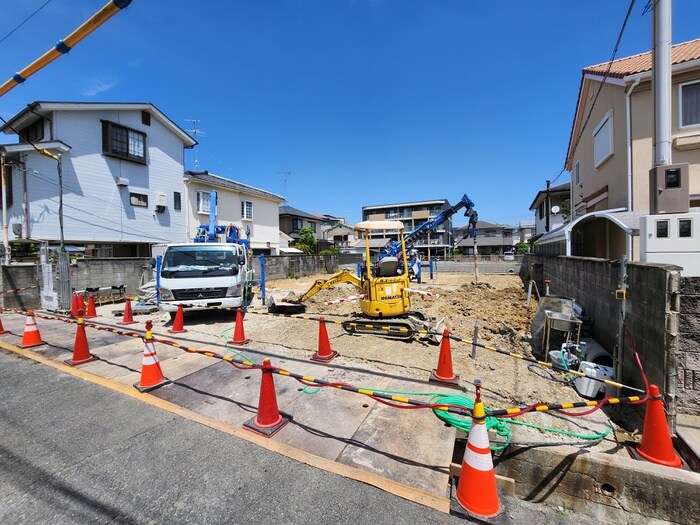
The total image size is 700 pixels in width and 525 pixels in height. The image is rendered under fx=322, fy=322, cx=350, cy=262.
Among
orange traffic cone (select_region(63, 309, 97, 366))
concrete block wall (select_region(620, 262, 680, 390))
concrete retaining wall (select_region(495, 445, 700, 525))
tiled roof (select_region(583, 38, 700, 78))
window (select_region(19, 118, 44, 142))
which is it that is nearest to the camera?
concrete retaining wall (select_region(495, 445, 700, 525))

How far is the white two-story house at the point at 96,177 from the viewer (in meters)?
14.9

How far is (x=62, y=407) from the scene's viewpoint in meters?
4.03

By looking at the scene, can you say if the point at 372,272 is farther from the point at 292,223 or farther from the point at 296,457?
the point at 292,223

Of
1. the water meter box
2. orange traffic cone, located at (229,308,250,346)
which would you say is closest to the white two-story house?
orange traffic cone, located at (229,308,250,346)

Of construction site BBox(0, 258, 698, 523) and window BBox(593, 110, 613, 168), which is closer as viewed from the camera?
construction site BBox(0, 258, 698, 523)

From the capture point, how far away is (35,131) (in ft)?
53.6

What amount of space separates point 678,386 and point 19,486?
6531 mm

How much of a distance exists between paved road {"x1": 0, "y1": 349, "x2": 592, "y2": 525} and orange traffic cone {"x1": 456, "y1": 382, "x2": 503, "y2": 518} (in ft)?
0.44

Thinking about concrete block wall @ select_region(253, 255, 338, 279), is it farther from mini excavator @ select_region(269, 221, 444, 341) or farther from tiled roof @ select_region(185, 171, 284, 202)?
mini excavator @ select_region(269, 221, 444, 341)

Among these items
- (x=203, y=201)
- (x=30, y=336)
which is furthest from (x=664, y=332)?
(x=203, y=201)

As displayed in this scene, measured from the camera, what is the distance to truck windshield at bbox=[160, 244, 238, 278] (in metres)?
8.62

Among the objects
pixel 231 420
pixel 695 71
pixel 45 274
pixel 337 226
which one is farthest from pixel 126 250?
pixel 337 226

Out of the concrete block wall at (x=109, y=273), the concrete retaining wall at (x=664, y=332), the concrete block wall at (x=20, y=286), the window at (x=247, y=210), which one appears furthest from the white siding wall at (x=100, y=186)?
the concrete retaining wall at (x=664, y=332)

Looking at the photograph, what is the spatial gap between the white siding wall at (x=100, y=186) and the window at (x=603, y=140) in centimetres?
2199
